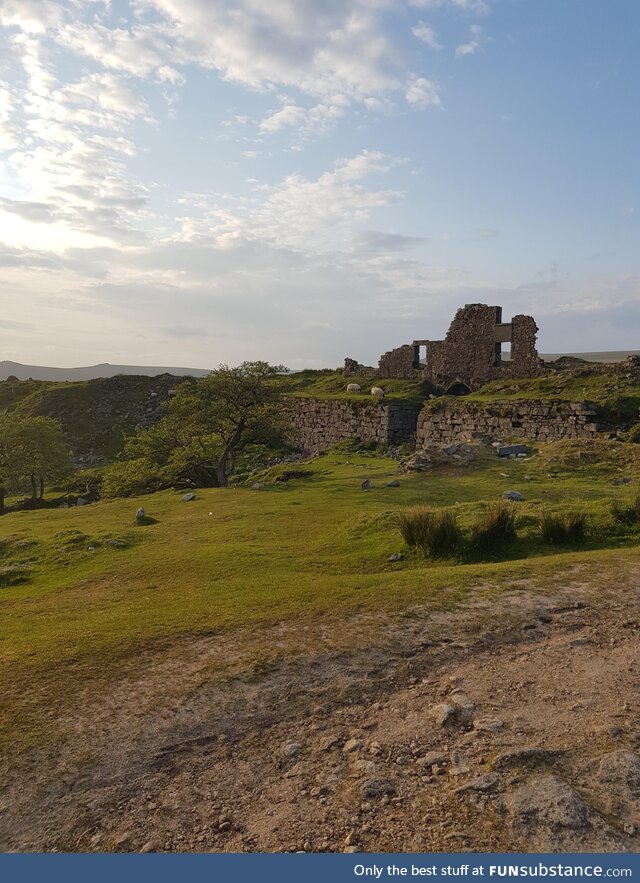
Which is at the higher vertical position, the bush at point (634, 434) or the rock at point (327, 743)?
the bush at point (634, 434)

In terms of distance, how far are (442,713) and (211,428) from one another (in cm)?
1661

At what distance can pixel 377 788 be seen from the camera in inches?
155

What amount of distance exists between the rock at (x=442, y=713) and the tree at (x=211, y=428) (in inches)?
597

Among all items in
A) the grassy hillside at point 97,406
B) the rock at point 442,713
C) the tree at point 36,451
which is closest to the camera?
the rock at point 442,713

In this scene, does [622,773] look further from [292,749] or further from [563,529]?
[563,529]

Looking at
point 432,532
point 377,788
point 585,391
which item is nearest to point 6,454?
point 432,532

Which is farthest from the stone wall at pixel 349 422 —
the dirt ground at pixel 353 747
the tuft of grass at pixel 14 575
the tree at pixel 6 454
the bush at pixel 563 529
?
the dirt ground at pixel 353 747

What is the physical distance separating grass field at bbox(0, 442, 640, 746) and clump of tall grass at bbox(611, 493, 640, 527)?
20 cm

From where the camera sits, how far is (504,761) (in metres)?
4.07

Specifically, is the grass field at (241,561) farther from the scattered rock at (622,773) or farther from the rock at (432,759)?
the scattered rock at (622,773)

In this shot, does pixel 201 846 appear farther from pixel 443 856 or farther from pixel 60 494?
pixel 60 494

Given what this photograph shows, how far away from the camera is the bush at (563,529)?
31.9ft

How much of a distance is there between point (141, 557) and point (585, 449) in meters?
12.7

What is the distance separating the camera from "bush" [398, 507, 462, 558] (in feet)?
31.0
